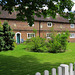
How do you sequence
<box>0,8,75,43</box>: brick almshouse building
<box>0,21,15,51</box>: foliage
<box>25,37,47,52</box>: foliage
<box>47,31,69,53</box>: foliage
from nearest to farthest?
1. <box>47,31,69,53</box>: foliage
2. <box>25,37,47,52</box>: foliage
3. <box>0,21,15,51</box>: foliage
4. <box>0,8,75,43</box>: brick almshouse building

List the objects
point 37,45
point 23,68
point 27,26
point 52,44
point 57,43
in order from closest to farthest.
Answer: point 23,68 → point 57,43 → point 52,44 → point 37,45 → point 27,26

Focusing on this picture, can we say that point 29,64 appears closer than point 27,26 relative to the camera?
Yes

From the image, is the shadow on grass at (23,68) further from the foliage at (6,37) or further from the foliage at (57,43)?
the foliage at (6,37)

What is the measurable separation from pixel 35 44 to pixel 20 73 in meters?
8.32

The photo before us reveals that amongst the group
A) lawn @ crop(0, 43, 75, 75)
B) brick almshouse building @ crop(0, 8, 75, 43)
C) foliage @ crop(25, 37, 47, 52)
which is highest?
brick almshouse building @ crop(0, 8, 75, 43)

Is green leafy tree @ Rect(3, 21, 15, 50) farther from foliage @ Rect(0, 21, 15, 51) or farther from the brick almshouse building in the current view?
the brick almshouse building

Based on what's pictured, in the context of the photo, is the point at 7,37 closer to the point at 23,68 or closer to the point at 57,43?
the point at 57,43

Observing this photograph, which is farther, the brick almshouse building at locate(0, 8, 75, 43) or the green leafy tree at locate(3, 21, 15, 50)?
the brick almshouse building at locate(0, 8, 75, 43)

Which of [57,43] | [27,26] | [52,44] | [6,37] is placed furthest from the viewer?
[27,26]

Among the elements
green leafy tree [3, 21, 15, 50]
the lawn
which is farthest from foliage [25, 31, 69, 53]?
the lawn

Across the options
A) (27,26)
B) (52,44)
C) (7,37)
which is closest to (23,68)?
(52,44)

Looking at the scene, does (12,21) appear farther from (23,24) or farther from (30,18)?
(30,18)

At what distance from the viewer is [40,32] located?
2911 cm

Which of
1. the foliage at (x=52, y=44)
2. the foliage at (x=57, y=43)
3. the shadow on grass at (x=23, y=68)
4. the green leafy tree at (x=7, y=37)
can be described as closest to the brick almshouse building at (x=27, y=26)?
the green leafy tree at (x=7, y=37)
